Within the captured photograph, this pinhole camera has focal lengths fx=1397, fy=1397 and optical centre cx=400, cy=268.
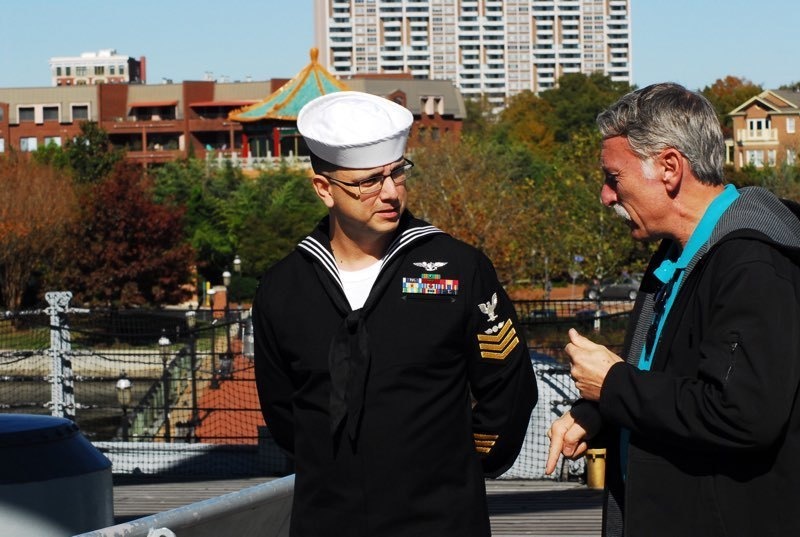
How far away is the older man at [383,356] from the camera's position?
120 inches

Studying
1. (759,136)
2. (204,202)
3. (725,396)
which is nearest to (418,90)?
(759,136)

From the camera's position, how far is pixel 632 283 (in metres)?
46.4

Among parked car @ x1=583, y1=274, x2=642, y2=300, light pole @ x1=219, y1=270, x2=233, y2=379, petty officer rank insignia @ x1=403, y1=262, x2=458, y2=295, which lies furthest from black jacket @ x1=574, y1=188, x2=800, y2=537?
parked car @ x1=583, y1=274, x2=642, y2=300

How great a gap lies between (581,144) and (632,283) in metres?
6.23

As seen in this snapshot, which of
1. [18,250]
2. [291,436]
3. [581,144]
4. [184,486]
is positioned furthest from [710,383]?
[18,250]

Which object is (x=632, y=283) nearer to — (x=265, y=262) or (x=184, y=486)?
(x=265, y=262)

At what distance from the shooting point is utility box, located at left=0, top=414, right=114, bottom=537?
13.2 ft

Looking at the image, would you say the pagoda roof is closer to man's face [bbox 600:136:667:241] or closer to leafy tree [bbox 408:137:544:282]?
leafy tree [bbox 408:137:544:282]

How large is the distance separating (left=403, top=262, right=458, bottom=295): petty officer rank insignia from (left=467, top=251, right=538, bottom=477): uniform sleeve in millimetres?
53

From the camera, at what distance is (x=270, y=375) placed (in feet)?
10.8

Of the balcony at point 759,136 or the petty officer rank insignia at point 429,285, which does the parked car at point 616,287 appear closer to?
the balcony at point 759,136

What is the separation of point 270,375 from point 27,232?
42497mm

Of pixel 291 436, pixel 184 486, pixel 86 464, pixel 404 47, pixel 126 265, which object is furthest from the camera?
pixel 404 47

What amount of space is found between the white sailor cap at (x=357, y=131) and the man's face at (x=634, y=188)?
504 mm
